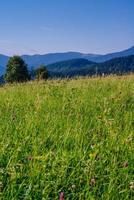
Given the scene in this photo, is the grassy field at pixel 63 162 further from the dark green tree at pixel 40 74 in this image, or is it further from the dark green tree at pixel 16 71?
the dark green tree at pixel 16 71

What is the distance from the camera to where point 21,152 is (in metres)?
4.56

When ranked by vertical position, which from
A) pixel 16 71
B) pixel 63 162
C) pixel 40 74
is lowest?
pixel 63 162

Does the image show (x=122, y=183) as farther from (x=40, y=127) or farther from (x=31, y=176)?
(x=40, y=127)

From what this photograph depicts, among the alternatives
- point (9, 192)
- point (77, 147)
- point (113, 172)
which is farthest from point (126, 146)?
point (9, 192)

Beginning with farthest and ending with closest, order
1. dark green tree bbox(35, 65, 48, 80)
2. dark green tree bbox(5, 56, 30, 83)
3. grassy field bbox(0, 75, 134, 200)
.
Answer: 1. dark green tree bbox(5, 56, 30, 83)
2. dark green tree bbox(35, 65, 48, 80)
3. grassy field bbox(0, 75, 134, 200)


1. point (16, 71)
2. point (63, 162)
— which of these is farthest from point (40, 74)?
point (16, 71)

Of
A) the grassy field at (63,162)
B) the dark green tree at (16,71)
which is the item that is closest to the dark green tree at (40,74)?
the dark green tree at (16,71)

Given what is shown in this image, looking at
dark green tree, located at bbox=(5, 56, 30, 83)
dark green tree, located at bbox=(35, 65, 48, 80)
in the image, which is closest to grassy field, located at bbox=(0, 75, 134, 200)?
dark green tree, located at bbox=(35, 65, 48, 80)

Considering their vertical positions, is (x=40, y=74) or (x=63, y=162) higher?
(x=40, y=74)

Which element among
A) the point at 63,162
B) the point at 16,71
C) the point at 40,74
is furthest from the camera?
the point at 16,71

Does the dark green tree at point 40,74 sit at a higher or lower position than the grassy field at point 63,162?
higher

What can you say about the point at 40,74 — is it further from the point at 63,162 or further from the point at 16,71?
the point at 16,71

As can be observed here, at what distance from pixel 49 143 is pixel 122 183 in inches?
54.7

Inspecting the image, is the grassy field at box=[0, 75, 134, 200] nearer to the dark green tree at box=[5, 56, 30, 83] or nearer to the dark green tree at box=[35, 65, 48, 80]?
the dark green tree at box=[35, 65, 48, 80]
